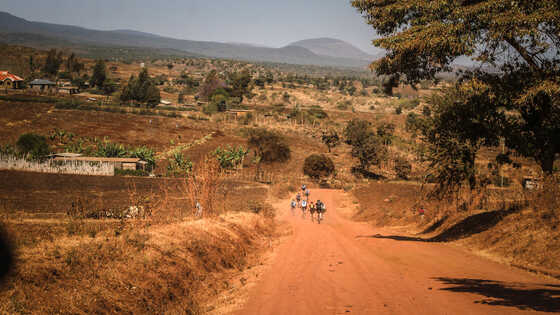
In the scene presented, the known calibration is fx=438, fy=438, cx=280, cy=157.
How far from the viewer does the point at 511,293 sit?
301 inches

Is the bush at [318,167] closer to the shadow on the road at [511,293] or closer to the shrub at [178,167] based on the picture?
the shrub at [178,167]

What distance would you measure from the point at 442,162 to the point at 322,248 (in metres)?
7.99

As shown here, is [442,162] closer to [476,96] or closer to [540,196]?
[476,96]

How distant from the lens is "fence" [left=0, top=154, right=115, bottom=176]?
117ft

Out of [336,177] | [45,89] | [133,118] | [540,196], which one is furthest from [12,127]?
[540,196]

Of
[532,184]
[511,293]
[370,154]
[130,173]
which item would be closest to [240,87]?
[370,154]

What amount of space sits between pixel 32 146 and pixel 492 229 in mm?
42807

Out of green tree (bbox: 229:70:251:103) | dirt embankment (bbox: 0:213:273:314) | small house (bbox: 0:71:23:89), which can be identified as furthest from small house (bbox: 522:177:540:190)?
small house (bbox: 0:71:23:89)

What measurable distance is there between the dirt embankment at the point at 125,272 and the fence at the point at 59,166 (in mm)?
29865

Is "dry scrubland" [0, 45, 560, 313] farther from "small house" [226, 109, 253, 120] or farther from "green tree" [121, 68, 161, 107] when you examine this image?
"green tree" [121, 68, 161, 107]

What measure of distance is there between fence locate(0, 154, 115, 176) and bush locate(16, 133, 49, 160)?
4083mm

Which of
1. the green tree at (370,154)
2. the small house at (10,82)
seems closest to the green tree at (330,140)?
the green tree at (370,154)

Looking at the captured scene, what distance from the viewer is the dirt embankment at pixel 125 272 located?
6.36 metres

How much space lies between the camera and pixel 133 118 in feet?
240
